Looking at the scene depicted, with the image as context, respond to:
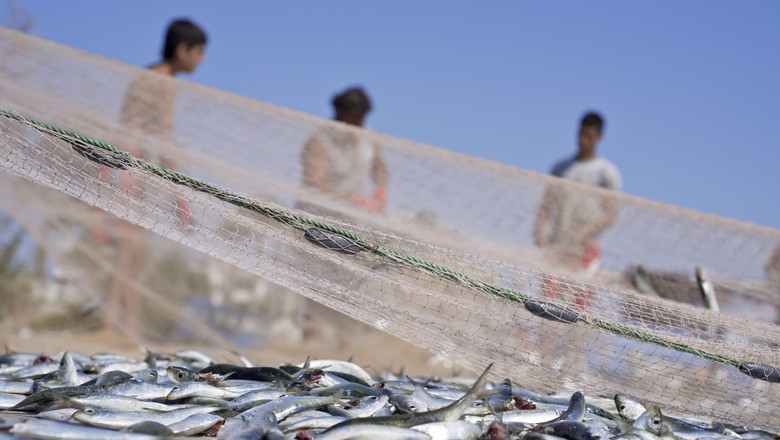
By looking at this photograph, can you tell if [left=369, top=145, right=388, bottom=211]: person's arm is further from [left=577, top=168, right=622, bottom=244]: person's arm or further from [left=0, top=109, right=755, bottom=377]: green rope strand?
[left=0, top=109, right=755, bottom=377]: green rope strand

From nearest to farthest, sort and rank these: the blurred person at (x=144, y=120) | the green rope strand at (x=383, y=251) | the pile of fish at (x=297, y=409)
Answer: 1. the pile of fish at (x=297, y=409)
2. the green rope strand at (x=383, y=251)
3. the blurred person at (x=144, y=120)

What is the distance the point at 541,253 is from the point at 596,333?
3222mm

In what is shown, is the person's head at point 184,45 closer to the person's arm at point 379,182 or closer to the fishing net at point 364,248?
the fishing net at point 364,248

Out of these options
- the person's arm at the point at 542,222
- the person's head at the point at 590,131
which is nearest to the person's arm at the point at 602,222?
the person's arm at the point at 542,222

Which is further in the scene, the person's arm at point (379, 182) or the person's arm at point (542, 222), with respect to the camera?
the person's arm at point (542, 222)

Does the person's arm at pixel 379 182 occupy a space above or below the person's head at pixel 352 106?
below

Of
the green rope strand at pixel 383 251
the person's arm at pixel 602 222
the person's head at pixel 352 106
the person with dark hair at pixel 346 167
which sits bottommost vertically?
the green rope strand at pixel 383 251

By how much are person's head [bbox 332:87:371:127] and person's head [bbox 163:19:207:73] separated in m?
1.29

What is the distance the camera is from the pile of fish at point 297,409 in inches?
111

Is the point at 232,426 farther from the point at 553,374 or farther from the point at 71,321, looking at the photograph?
the point at 71,321

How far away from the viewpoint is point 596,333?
12.2 ft

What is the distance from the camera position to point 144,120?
5996mm

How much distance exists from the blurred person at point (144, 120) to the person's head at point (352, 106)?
50.5 inches

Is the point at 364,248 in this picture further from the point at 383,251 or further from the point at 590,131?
the point at 590,131
